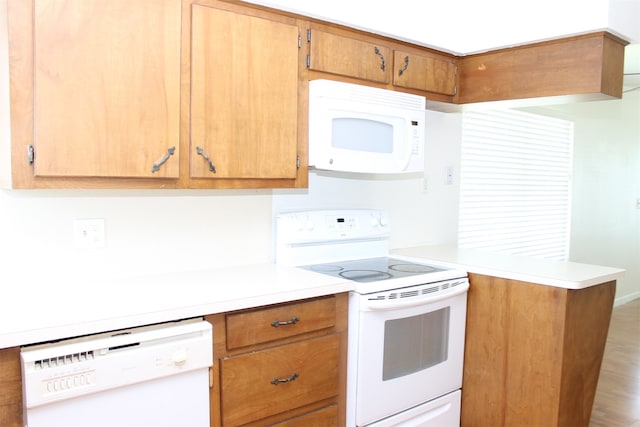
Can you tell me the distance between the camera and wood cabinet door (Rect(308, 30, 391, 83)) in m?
2.18

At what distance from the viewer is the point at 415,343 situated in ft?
7.49

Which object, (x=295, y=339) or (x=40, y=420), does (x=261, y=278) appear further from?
(x=40, y=420)

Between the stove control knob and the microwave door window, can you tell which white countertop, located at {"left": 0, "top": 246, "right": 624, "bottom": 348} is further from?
the microwave door window

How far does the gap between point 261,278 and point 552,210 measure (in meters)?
3.48

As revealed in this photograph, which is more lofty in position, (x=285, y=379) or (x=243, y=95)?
(x=243, y=95)

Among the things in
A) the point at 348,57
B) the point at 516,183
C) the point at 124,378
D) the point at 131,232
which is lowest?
the point at 124,378

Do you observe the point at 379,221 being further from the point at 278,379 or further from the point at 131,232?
the point at 131,232

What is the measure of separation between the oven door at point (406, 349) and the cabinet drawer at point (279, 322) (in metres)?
0.15

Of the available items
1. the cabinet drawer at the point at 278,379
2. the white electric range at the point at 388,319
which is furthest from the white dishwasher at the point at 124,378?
the white electric range at the point at 388,319

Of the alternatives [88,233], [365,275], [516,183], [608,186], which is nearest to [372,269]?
[365,275]

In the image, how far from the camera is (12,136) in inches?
59.9

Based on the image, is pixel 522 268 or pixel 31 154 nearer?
pixel 31 154

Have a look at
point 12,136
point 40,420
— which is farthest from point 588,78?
point 40,420

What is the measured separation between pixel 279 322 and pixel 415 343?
72 centimetres
